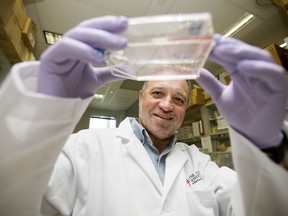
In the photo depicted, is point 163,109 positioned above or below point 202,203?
above

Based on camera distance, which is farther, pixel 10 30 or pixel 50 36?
pixel 50 36

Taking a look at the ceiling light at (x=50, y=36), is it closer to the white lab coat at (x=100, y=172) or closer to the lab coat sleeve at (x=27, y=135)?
the white lab coat at (x=100, y=172)

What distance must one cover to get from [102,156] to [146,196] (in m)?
0.27

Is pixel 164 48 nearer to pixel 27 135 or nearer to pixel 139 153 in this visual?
pixel 27 135

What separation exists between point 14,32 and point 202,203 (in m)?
1.68

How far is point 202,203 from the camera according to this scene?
0.87 metres

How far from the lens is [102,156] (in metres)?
0.89

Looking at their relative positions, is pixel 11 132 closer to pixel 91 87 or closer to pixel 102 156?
pixel 91 87

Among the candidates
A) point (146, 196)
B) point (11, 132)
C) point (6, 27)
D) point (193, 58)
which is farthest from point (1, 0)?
point (146, 196)

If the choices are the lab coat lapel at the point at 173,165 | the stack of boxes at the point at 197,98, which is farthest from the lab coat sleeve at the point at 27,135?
the stack of boxes at the point at 197,98

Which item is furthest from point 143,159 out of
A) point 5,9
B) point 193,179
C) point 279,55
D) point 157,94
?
point 279,55

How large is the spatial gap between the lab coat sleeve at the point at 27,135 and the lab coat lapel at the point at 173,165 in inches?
21.4

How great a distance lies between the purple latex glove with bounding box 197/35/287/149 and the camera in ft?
1.49

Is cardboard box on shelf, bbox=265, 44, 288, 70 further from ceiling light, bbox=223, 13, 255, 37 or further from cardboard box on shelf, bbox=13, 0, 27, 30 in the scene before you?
cardboard box on shelf, bbox=13, 0, 27, 30
